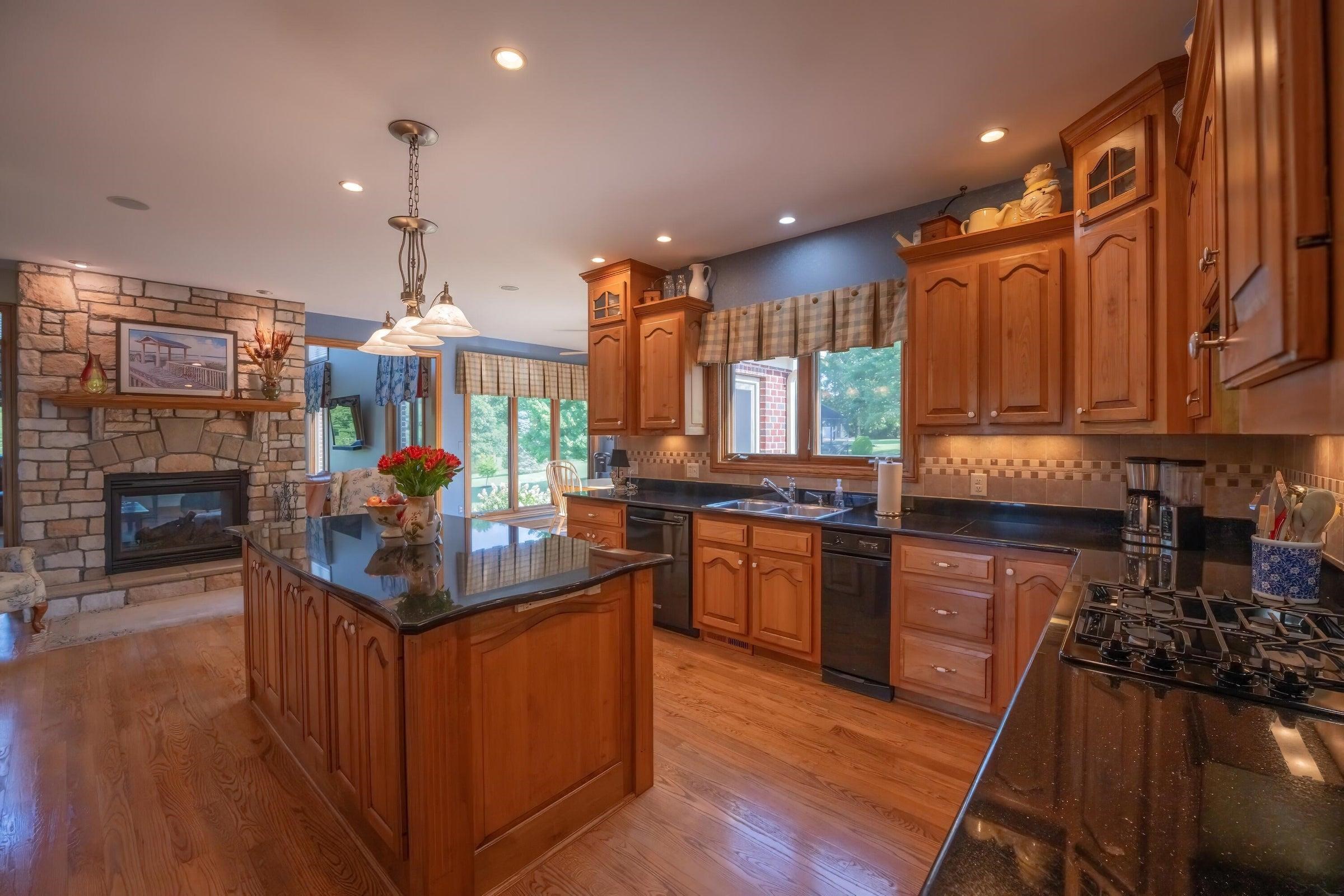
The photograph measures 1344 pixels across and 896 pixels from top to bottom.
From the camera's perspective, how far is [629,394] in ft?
13.8

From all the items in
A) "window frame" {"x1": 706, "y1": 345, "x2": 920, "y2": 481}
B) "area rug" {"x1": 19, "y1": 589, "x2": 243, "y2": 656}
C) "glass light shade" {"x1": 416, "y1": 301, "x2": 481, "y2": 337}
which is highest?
"glass light shade" {"x1": 416, "y1": 301, "x2": 481, "y2": 337}

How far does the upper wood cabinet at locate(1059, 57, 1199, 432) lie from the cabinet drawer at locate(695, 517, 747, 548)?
5.45 feet

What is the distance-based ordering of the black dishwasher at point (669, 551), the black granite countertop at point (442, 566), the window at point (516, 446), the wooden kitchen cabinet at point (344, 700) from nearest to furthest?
the black granite countertop at point (442, 566)
the wooden kitchen cabinet at point (344, 700)
the black dishwasher at point (669, 551)
the window at point (516, 446)

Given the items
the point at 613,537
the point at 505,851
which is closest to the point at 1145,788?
the point at 505,851

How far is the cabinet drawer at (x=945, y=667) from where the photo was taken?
8.33ft

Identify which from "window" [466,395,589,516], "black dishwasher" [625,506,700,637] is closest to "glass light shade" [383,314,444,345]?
"black dishwasher" [625,506,700,637]

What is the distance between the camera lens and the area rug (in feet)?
12.0

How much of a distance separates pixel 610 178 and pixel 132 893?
3.16 m

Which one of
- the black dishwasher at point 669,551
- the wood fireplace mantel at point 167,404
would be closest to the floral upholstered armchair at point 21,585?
the wood fireplace mantel at point 167,404

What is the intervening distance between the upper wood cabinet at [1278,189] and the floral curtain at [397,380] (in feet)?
22.2

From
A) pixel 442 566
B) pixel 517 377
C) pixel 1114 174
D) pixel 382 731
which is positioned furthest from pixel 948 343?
pixel 517 377

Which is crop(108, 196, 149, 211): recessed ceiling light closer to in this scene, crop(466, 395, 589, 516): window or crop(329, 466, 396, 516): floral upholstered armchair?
crop(329, 466, 396, 516): floral upholstered armchair

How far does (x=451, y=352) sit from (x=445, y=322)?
15.1ft

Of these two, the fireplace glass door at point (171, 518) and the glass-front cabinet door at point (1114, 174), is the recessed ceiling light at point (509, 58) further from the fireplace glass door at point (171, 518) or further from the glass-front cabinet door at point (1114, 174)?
the fireplace glass door at point (171, 518)
